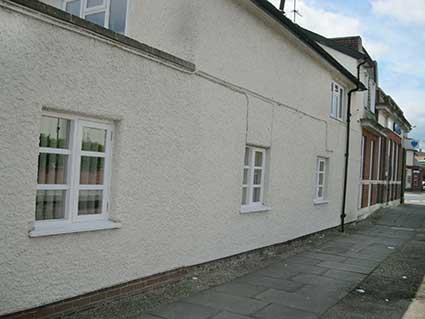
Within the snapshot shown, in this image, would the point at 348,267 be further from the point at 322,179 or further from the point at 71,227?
the point at 71,227

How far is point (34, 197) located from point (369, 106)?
1531 cm

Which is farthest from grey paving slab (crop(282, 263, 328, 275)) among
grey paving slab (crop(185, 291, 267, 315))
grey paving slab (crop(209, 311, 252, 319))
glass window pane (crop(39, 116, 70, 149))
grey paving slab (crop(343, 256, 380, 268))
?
glass window pane (crop(39, 116, 70, 149))

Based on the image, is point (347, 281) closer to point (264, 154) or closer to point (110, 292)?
point (264, 154)

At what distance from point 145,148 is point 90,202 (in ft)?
3.14

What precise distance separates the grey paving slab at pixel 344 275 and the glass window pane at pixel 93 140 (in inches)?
181

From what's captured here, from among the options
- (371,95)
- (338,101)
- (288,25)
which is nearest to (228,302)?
(288,25)

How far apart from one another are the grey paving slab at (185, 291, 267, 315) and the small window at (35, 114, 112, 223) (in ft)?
5.46

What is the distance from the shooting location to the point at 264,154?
862 cm

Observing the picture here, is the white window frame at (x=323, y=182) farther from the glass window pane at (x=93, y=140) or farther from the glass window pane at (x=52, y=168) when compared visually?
the glass window pane at (x=52, y=168)

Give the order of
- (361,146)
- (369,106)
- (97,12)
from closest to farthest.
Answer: (97,12)
(361,146)
(369,106)

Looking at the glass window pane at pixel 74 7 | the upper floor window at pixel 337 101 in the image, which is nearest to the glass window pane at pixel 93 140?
the glass window pane at pixel 74 7

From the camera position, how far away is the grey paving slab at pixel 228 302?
17.2 ft

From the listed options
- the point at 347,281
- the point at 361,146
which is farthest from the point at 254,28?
the point at 361,146

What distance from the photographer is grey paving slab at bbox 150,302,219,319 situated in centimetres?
485
